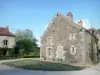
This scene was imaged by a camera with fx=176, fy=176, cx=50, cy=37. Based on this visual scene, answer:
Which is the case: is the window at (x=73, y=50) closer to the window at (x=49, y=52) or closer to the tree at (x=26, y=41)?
the window at (x=49, y=52)

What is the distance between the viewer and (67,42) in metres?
31.2

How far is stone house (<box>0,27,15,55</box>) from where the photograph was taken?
41.6 meters

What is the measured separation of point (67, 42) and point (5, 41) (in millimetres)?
17594

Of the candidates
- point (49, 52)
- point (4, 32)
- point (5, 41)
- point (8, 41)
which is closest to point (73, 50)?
point (49, 52)

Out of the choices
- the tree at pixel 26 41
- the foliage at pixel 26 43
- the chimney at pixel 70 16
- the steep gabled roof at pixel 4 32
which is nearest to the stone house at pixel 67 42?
the chimney at pixel 70 16

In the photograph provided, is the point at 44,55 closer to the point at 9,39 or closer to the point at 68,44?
the point at 68,44

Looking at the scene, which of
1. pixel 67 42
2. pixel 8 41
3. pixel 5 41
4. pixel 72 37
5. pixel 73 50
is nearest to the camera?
pixel 73 50

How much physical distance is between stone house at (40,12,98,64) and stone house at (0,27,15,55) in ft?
38.1

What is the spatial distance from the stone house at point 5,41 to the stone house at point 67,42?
11.6m

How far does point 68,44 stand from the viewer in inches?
A: 1222

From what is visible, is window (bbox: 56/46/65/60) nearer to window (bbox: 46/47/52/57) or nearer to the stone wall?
the stone wall

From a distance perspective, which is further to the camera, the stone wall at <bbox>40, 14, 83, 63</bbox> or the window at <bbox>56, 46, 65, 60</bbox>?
the window at <bbox>56, 46, 65, 60</bbox>

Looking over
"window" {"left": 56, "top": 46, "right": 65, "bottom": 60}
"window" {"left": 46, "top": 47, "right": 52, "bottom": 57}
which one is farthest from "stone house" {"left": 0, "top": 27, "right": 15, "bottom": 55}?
"window" {"left": 56, "top": 46, "right": 65, "bottom": 60}

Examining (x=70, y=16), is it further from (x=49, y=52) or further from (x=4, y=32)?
(x=4, y=32)
